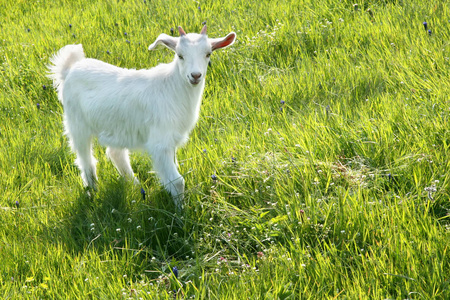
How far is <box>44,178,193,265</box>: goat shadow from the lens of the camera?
349 centimetres

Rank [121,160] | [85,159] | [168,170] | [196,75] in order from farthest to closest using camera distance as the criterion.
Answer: [121,160], [85,159], [168,170], [196,75]

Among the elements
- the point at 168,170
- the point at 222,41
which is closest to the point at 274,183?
the point at 168,170

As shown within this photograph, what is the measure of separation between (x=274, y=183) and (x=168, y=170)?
93 cm

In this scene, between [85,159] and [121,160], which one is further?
[121,160]

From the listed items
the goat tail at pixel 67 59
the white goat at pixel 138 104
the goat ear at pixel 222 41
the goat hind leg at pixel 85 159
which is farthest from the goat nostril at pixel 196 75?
the goat tail at pixel 67 59

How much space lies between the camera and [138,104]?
4.30 metres

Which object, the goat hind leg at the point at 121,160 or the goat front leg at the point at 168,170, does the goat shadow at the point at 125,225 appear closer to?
the goat front leg at the point at 168,170

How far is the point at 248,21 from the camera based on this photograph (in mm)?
6965

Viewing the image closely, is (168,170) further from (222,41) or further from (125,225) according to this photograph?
(222,41)

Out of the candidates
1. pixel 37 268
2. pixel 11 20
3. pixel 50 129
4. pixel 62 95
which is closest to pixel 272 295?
pixel 37 268

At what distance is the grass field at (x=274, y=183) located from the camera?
291 cm

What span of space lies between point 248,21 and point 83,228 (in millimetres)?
4161

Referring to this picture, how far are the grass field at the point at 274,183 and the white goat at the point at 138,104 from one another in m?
0.19

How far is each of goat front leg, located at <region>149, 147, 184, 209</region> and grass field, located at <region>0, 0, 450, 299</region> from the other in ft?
0.31
